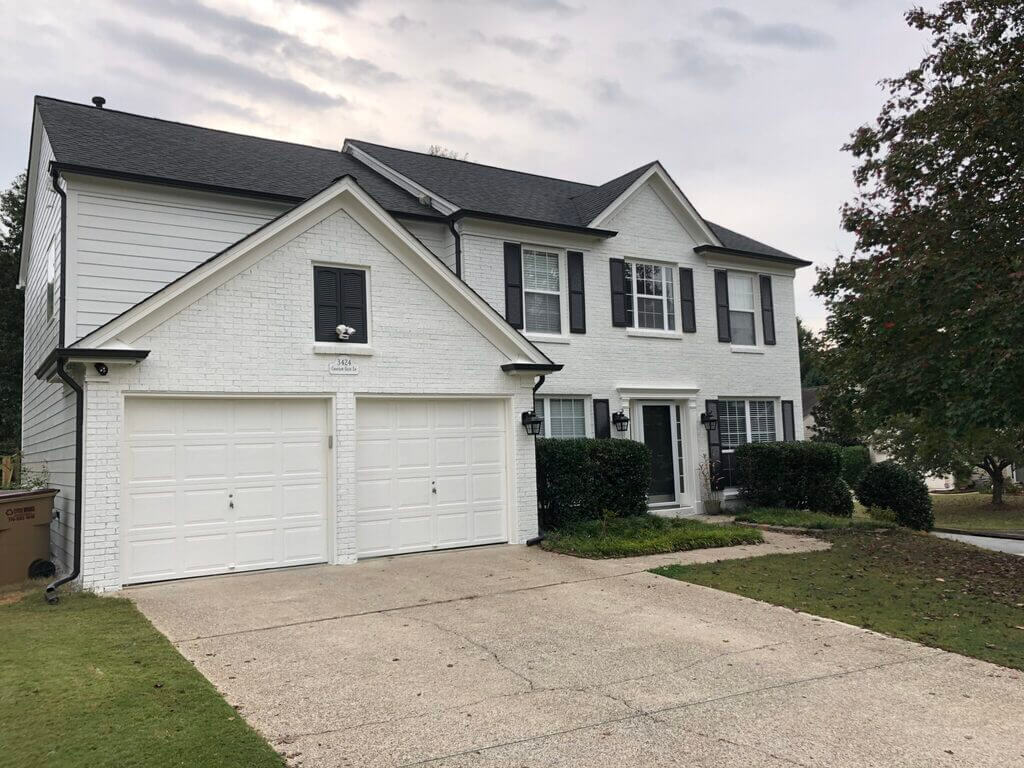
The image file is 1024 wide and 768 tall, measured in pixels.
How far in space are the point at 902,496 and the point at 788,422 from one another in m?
3.14

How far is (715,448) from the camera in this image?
16938 mm

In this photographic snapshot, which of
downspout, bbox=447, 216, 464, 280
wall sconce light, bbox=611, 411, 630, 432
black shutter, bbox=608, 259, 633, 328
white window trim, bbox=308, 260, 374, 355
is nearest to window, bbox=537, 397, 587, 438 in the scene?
wall sconce light, bbox=611, 411, 630, 432

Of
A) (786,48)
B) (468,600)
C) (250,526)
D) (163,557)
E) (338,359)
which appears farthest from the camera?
(786,48)

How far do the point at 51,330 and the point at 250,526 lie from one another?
5680 mm

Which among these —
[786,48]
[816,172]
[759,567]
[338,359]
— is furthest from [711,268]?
[338,359]

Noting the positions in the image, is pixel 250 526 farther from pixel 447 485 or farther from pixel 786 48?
Answer: pixel 786 48

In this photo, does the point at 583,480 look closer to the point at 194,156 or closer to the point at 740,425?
the point at 740,425

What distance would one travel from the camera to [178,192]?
12.3 m

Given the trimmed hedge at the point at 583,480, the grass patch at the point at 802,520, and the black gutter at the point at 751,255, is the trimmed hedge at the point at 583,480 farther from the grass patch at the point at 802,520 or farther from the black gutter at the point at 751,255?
the black gutter at the point at 751,255

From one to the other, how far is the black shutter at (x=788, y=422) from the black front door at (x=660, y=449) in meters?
3.56

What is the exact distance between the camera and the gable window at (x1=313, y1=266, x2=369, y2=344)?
10781mm

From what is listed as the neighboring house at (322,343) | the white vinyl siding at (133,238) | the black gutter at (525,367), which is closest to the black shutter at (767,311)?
the neighboring house at (322,343)

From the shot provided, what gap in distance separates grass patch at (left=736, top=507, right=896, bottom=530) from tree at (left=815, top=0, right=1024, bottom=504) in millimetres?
2948

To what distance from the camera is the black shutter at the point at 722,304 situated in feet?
57.4
